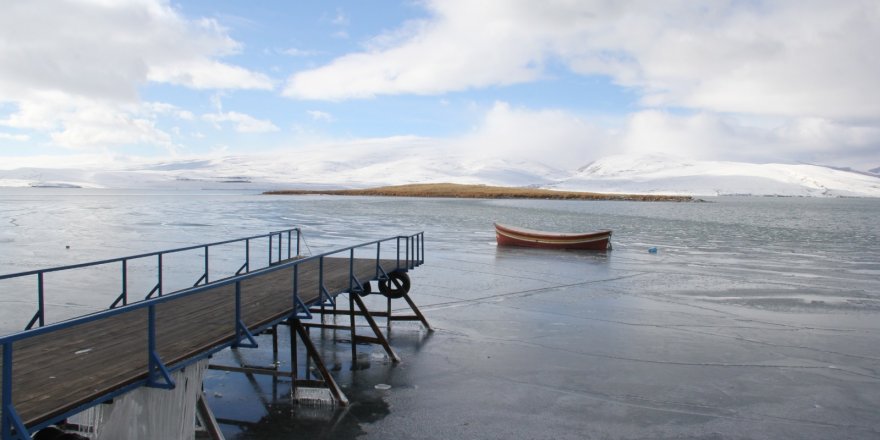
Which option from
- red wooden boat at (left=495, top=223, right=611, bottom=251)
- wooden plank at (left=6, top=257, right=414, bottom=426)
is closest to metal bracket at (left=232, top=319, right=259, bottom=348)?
wooden plank at (left=6, top=257, right=414, bottom=426)

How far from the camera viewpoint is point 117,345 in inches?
299

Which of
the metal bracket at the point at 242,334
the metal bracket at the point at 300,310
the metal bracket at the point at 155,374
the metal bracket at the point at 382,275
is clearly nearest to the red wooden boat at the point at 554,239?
the metal bracket at the point at 382,275

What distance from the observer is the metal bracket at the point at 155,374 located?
6465 mm

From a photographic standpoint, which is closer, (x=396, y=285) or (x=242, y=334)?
(x=242, y=334)

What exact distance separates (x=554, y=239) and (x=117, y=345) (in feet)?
93.4

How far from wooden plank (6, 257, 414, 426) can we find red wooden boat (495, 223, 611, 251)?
23237 mm

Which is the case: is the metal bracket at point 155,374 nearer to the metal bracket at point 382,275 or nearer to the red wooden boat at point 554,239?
the metal bracket at point 382,275

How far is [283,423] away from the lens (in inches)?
357

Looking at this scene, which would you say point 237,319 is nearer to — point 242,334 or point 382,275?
point 242,334

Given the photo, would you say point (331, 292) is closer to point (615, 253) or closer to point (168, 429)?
point (168, 429)

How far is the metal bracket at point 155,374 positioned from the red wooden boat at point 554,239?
1122 inches

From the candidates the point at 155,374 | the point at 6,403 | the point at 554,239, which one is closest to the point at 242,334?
the point at 155,374

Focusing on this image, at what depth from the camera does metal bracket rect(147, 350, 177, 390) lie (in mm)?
6465

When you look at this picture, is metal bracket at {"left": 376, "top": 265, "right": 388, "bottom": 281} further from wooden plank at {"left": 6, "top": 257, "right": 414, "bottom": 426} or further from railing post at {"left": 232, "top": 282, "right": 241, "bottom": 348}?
railing post at {"left": 232, "top": 282, "right": 241, "bottom": 348}
